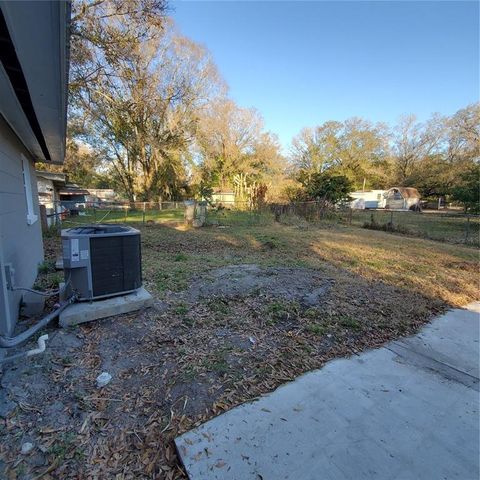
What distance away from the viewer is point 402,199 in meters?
32.9

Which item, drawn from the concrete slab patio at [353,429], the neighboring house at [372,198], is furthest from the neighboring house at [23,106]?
the neighboring house at [372,198]

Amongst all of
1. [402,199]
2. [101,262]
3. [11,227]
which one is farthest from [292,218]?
[402,199]

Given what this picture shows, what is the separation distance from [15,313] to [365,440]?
3.51 m

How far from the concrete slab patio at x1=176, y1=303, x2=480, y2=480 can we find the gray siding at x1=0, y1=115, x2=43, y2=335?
7.15 ft

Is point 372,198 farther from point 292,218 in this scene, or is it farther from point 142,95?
point 142,95

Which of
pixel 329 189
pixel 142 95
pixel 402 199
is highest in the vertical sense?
pixel 142 95

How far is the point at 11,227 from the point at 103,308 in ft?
5.28

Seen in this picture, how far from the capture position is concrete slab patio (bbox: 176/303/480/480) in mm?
1559

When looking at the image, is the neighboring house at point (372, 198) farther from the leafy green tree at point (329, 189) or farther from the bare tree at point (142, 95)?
the bare tree at point (142, 95)

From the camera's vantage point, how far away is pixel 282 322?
326 centimetres

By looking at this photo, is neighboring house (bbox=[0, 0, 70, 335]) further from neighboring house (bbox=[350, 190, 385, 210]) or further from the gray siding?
neighboring house (bbox=[350, 190, 385, 210])

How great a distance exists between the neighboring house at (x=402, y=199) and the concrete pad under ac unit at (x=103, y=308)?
35.1m

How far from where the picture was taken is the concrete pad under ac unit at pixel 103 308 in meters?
2.80

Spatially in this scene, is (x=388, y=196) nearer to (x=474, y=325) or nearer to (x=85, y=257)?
(x=474, y=325)
